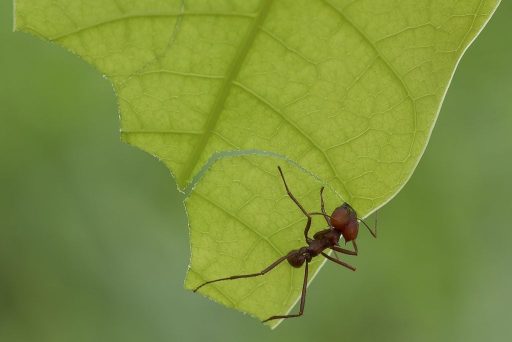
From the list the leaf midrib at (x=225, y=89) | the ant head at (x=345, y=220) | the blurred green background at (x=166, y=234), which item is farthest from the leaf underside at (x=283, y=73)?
the blurred green background at (x=166, y=234)

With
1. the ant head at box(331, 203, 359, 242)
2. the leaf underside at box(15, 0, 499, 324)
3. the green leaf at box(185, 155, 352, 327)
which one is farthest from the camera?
the ant head at box(331, 203, 359, 242)

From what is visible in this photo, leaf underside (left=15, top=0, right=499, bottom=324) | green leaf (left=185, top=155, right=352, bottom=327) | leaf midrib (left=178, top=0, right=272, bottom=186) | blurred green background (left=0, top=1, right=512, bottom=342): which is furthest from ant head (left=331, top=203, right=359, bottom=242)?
blurred green background (left=0, top=1, right=512, bottom=342)

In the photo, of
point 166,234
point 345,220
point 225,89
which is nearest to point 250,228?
point 225,89

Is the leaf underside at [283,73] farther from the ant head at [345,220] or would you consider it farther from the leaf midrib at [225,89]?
the ant head at [345,220]

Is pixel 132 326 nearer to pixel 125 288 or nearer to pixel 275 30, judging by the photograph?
pixel 125 288

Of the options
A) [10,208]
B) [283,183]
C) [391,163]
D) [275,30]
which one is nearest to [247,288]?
[283,183]

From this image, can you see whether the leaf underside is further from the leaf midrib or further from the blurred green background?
the blurred green background

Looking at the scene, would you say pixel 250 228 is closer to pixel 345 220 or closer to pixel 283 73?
pixel 283 73
